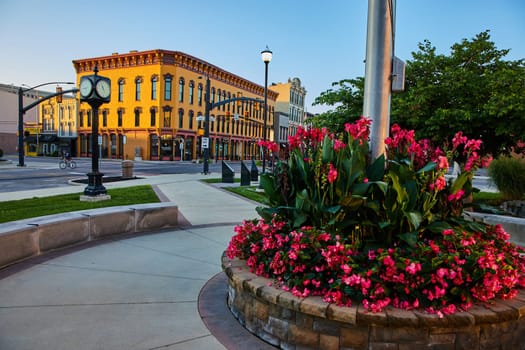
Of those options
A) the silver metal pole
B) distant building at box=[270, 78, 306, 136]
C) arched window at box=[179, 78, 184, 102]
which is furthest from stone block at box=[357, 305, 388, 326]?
distant building at box=[270, 78, 306, 136]

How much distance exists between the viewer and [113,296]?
3.83m

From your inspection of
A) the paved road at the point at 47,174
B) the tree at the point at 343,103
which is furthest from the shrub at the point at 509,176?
the paved road at the point at 47,174

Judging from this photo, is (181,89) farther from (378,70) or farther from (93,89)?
(378,70)

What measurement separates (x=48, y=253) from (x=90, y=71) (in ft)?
179

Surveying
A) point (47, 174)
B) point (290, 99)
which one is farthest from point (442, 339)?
point (290, 99)

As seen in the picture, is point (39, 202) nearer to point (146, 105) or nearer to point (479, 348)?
point (479, 348)

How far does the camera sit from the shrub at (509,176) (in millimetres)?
9695

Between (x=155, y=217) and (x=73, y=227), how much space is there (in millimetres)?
1615

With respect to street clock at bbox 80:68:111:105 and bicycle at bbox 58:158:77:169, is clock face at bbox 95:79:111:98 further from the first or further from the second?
bicycle at bbox 58:158:77:169

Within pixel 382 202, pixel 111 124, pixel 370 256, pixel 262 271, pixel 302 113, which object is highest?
pixel 302 113

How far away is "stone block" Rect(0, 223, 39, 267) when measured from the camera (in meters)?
4.65

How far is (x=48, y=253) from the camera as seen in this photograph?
529 centimetres

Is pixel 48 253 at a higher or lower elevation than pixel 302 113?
lower

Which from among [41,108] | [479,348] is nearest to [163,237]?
[479,348]
